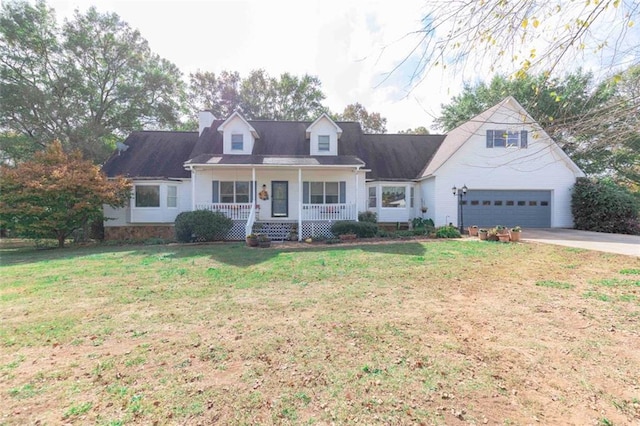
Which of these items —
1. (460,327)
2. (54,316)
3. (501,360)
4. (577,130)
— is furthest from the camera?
(54,316)

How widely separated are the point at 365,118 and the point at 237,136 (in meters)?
21.9

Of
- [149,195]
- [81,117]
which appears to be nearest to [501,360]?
[149,195]

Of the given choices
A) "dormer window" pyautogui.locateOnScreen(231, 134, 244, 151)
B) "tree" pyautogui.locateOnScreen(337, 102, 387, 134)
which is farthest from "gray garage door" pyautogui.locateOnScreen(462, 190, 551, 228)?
"tree" pyautogui.locateOnScreen(337, 102, 387, 134)

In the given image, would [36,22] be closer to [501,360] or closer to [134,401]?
[134,401]

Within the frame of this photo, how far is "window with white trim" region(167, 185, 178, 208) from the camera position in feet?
54.0

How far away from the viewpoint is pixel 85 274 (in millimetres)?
7566

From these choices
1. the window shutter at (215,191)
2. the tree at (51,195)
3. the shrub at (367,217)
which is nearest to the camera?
the tree at (51,195)

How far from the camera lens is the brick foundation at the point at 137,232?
1653cm

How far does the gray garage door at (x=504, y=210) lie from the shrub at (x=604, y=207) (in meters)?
1.39

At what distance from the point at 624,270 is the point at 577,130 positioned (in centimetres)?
575

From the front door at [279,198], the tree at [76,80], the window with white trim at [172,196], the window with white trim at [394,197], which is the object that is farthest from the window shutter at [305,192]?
the tree at [76,80]

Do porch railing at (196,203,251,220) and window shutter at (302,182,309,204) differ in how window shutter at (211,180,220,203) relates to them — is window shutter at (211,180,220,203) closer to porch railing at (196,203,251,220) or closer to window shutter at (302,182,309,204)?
porch railing at (196,203,251,220)

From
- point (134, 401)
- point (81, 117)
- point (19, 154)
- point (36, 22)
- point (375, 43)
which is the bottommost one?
point (134, 401)

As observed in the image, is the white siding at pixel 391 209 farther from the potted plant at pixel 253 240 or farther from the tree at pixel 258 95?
the tree at pixel 258 95
